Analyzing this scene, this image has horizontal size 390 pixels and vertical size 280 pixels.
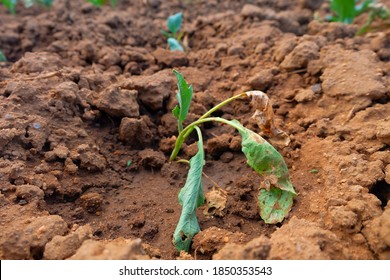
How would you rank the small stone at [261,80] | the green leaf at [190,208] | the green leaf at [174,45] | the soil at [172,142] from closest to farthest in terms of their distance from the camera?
the soil at [172,142]
the green leaf at [190,208]
the small stone at [261,80]
the green leaf at [174,45]

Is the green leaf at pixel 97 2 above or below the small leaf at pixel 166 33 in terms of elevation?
above

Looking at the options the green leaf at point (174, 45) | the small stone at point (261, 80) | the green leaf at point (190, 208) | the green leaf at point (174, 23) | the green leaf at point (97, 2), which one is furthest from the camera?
the green leaf at point (97, 2)

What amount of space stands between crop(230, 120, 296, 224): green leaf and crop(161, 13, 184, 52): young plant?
1.35 m

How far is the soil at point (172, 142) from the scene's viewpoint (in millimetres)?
1641

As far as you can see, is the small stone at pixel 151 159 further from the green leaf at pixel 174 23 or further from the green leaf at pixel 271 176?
the green leaf at pixel 174 23

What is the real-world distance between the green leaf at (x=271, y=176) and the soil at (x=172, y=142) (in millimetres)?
42

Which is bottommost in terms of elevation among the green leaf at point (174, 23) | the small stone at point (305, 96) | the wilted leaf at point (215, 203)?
the wilted leaf at point (215, 203)

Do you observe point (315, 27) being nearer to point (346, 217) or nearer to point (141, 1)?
point (141, 1)

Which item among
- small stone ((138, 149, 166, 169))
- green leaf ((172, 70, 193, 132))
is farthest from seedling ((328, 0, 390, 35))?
small stone ((138, 149, 166, 169))

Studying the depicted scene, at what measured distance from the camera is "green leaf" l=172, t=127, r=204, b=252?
5.84ft

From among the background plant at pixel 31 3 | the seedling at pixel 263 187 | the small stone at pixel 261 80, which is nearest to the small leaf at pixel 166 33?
the background plant at pixel 31 3

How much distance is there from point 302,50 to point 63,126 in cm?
131

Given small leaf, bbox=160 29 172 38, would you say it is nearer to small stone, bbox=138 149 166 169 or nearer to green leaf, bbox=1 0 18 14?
green leaf, bbox=1 0 18 14
